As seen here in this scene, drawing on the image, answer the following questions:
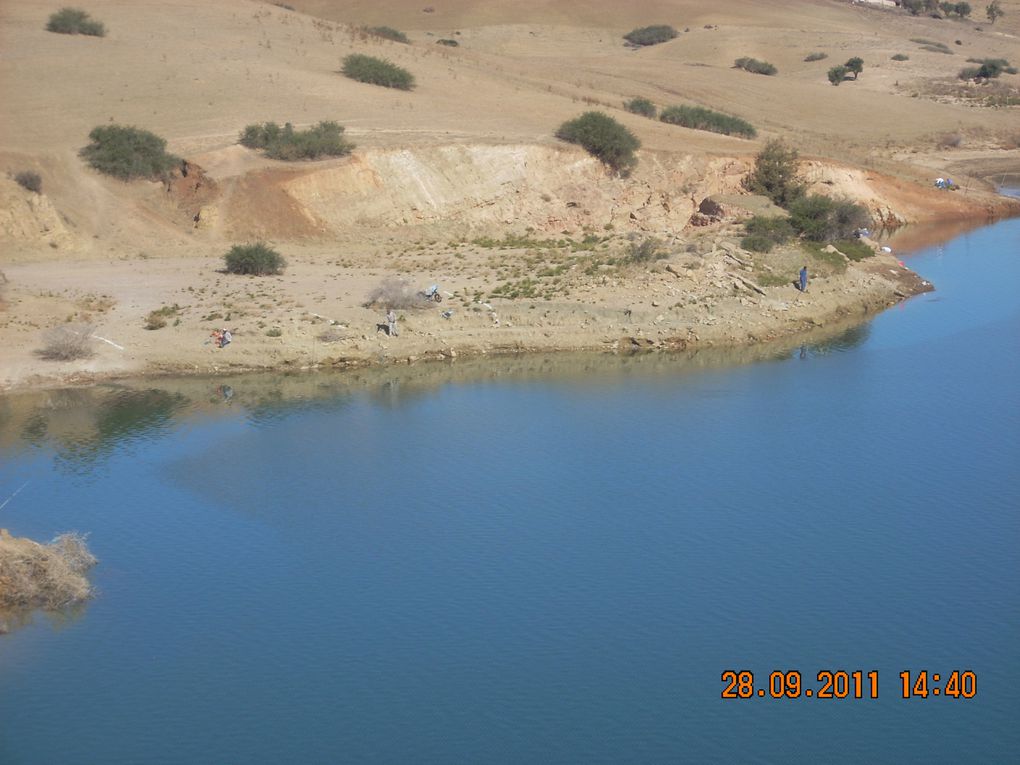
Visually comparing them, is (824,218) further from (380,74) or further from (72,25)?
(72,25)

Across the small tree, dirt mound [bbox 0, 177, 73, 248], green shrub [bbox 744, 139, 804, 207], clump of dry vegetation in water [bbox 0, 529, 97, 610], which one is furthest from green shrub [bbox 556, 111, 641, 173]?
the small tree

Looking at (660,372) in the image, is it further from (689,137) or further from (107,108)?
(107,108)

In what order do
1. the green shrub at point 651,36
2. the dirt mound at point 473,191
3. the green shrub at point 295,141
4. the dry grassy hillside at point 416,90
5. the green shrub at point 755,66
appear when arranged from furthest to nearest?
the green shrub at point 651,36, the green shrub at point 755,66, the dry grassy hillside at point 416,90, the green shrub at point 295,141, the dirt mound at point 473,191

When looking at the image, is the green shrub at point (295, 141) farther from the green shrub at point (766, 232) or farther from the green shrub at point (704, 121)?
the green shrub at point (704, 121)

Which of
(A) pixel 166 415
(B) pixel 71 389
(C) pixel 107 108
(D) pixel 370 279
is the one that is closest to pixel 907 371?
(D) pixel 370 279

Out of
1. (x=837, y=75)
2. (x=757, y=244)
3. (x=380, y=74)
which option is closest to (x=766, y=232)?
(x=757, y=244)

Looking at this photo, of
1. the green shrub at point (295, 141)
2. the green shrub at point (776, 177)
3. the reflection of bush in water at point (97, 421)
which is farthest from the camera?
the green shrub at point (776, 177)

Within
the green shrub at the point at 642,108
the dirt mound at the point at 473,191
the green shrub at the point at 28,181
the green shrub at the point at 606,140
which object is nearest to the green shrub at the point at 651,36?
the green shrub at the point at 642,108
